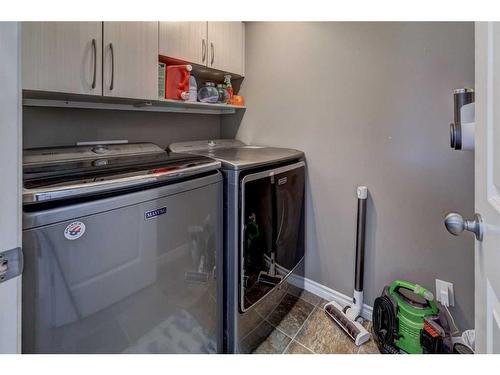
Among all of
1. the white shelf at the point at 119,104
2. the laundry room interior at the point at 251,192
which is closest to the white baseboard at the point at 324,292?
the laundry room interior at the point at 251,192

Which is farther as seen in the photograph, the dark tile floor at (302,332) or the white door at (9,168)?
the dark tile floor at (302,332)

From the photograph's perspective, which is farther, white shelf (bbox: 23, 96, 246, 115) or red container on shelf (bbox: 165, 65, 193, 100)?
red container on shelf (bbox: 165, 65, 193, 100)

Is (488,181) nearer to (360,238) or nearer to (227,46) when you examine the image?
(360,238)

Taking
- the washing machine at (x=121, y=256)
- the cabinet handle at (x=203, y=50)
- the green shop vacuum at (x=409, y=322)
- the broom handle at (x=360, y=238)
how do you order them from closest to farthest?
the washing machine at (x=121, y=256), the green shop vacuum at (x=409, y=322), the broom handle at (x=360, y=238), the cabinet handle at (x=203, y=50)

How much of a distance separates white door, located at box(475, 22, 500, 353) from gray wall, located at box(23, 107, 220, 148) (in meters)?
1.76

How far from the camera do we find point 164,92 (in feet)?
5.35

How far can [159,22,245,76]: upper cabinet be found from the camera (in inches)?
62.4

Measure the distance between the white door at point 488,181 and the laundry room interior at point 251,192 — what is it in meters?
0.05

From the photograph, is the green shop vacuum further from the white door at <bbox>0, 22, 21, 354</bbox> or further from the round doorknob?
the white door at <bbox>0, 22, 21, 354</bbox>

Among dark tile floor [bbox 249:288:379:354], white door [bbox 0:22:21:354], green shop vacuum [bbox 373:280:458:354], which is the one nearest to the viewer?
white door [bbox 0:22:21:354]

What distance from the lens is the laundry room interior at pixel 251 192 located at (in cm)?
84

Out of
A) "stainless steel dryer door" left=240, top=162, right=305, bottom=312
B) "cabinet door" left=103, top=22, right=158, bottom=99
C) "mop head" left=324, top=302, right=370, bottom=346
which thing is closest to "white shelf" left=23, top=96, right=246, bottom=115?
"cabinet door" left=103, top=22, right=158, bottom=99

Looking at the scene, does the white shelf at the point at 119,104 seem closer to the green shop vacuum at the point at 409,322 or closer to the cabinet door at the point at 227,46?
the cabinet door at the point at 227,46

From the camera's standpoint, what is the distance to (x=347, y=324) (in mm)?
1636
